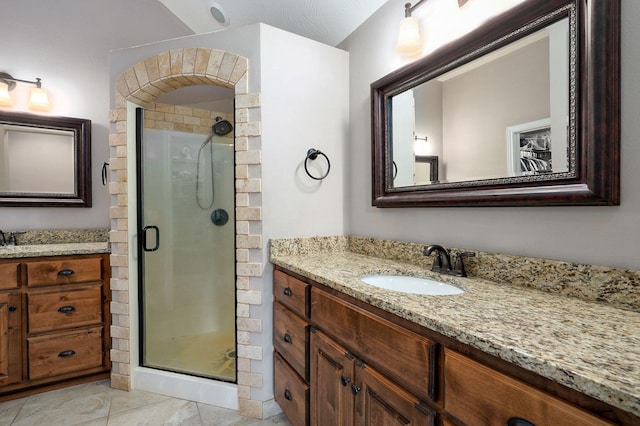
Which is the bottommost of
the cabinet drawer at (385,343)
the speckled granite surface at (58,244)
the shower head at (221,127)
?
the cabinet drawer at (385,343)

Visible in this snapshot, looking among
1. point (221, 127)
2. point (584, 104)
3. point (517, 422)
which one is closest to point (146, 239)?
point (221, 127)

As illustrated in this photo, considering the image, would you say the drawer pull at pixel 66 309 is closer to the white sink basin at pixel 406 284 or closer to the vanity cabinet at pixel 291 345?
the vanity cabinet at pixel 291 345

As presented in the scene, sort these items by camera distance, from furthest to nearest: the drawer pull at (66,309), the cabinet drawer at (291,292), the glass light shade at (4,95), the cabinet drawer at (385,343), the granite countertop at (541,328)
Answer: the glass light shade at (4,95) → the drawer pull at (66,309) → the cabinet drawer at (291,292) → the cabinet drawer at (385,343) → the granite countertop at (541,328)

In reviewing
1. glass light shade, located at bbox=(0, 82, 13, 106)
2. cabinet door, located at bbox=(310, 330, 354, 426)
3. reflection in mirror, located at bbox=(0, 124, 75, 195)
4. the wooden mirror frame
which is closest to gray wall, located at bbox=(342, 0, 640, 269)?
the wooden mirror frame

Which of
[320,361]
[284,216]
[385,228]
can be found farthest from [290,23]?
[320,361]

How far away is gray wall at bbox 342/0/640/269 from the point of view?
0.90 m

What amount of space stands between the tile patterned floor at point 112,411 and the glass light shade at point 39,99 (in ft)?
6.73

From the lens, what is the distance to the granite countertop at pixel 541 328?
523 millimetres

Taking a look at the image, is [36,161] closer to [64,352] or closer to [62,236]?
[62,236]

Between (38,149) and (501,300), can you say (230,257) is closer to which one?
(38,149)

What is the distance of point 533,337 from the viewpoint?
68 cm

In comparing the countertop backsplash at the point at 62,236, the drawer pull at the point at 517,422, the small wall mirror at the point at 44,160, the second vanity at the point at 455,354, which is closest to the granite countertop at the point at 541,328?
the second vanity at the point at 455,354

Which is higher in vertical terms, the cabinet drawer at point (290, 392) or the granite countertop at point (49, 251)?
the granite countertop at point (49, 251)

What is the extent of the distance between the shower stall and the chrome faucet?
149 cm
